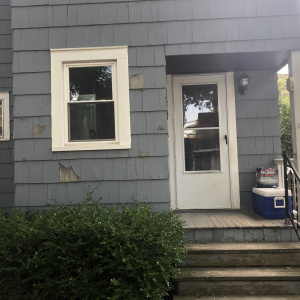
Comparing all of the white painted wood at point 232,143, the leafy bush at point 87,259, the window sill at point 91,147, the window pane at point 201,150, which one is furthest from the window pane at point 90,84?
the white painted wood at point 232,143

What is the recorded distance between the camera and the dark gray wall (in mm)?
Answer: 3688

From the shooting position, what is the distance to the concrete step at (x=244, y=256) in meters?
2.65

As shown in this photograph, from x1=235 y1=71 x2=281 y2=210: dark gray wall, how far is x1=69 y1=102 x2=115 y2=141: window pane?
1.79 m

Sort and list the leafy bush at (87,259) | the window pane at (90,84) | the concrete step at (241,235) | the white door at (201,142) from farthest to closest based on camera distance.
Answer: the white door at (201,142) → the window pane at (90,84) → the concrete step at (241,235) → the leafy bush at (87,259)

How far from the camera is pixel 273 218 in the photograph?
314 cm

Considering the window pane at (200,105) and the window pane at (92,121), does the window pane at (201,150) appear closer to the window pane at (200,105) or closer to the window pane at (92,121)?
the window pane at (200,105)

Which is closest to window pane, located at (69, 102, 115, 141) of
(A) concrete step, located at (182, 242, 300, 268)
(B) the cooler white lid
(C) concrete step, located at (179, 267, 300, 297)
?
(A) concrete step, located at (182, 242, 300, 268)

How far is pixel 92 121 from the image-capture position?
10.2ft

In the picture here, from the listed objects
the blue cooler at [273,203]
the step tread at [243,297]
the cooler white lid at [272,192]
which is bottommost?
the step tread at [243,297]

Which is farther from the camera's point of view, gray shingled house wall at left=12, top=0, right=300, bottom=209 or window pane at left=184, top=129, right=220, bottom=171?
window pane at left=184, top=129, right=220, bottom=171

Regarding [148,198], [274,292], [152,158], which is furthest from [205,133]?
[274,292]

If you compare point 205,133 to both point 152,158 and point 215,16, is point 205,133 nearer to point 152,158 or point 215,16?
point 152,158

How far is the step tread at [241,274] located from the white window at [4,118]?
9.74 ft

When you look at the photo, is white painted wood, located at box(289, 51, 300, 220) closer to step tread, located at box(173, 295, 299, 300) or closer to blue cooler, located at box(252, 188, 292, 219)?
blue cooler, located at box(252, 188, 292, 219)
